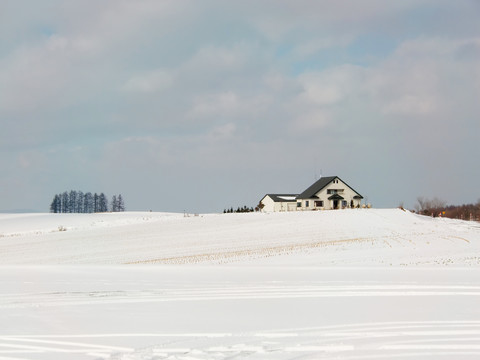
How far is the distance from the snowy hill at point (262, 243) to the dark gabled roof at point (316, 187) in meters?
22.3

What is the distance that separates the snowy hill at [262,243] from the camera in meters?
26.0

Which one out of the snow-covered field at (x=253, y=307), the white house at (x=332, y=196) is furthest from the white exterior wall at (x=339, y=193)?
the snow-covered field at (x=253, y=307)

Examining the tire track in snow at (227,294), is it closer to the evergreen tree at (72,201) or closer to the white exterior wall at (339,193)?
the white exterior wall at (339,193)

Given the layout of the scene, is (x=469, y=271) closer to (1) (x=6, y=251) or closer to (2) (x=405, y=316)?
(2) (x=405, y=316)

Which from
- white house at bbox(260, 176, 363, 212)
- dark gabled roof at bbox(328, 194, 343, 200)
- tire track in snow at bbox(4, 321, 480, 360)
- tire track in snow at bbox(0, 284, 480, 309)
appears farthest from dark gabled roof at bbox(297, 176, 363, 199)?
tire track in snow at bbox(4, 321, 480, 360)

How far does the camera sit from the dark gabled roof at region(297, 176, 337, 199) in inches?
2899

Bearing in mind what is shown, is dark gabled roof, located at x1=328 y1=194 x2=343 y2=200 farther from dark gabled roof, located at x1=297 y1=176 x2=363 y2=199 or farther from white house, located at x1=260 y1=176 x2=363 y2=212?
dark gabled roof, located at x1=297 y1=176 x2=363 y2=199

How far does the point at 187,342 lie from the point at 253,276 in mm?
9211

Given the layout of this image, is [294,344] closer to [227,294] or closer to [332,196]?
[227,294]

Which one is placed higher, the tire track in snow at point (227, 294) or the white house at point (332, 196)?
the white house at point (332, 196)

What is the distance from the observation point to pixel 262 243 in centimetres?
3312

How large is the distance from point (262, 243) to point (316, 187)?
42.9 m

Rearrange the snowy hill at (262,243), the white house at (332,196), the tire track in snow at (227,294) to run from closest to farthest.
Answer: the tire track in snow at (227,294), the snowy hill at (262,243), the white house at (332,196)

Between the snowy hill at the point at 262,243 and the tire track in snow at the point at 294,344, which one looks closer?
the tire track in snow at the point at 294,344
